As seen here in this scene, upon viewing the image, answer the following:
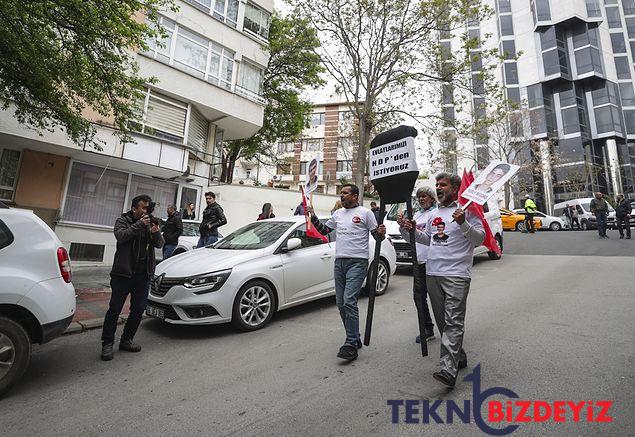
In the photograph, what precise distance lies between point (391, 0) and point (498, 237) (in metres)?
10.8

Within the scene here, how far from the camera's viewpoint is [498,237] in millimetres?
10461

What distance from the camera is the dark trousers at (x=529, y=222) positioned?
62.8 feet

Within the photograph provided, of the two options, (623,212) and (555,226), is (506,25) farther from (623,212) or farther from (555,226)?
(623,212)

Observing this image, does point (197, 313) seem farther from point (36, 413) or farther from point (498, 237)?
point (498, 237)

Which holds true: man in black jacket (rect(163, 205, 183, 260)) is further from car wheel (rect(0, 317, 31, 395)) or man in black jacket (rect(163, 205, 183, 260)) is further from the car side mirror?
car wheel (rect(0, 317, 31, 395))

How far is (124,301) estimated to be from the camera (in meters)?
3.93

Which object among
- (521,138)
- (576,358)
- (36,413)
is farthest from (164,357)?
(521,138)

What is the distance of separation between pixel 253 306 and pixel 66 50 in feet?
21.1

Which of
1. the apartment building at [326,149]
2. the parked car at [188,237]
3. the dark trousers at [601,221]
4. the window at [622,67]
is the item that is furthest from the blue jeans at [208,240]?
the window at [622,67]

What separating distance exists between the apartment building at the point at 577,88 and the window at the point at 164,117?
30.4 meters

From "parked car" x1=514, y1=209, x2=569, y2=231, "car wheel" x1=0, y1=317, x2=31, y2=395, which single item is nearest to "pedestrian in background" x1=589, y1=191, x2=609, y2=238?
"parked car" x1=514, y1=209, x2=569, y2=231

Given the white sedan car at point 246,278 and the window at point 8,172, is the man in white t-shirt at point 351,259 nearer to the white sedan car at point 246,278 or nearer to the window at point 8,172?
the white sedan car at point 246,278

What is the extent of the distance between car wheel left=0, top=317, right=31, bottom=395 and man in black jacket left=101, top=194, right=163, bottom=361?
861 millimetres

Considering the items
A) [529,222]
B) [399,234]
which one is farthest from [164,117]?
[529,222]
